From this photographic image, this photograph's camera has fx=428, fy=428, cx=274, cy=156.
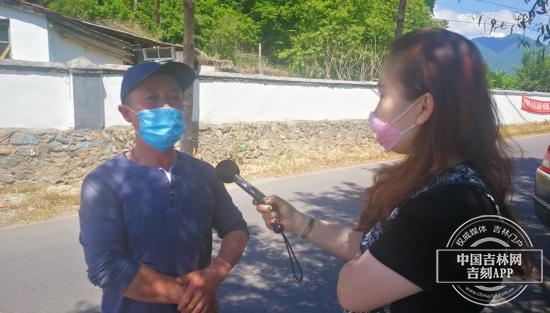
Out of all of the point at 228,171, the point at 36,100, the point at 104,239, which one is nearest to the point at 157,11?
the point at 36,100

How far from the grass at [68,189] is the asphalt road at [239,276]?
43 centimetres

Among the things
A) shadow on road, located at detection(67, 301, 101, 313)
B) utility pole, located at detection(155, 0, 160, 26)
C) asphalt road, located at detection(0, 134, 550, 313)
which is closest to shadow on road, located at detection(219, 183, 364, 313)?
asphalt road, located at detection(0, 134, 550, 313)

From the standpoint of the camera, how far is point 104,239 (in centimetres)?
156

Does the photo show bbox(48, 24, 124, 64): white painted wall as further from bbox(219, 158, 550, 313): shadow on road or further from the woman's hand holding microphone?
the woman's hand holding microphone

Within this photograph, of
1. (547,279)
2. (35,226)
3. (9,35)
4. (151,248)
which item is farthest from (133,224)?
(9,35)

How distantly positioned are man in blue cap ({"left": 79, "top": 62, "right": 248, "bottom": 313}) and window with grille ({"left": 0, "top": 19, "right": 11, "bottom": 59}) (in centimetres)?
1223

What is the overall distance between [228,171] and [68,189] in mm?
5979

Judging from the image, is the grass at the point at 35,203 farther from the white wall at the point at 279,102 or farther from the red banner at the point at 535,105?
the red banner at the point at 535,105

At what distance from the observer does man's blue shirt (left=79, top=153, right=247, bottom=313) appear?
156cm

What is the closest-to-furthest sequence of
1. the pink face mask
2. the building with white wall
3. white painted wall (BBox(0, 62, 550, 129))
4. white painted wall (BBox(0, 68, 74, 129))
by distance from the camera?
the pink face mask
white painted wall (BBox(0, 68, 74, 129))
white painted wall (BBox(0, 62, 550, 129))
the building with white wall

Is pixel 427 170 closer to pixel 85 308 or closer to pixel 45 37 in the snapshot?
pixel 85 308

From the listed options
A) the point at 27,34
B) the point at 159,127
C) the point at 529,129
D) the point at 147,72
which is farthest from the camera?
the point at 529,129

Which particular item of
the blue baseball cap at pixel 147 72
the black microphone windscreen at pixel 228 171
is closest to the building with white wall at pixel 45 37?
the blue baseball cap at pixel 147 72

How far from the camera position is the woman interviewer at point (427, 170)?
1.09 metres
